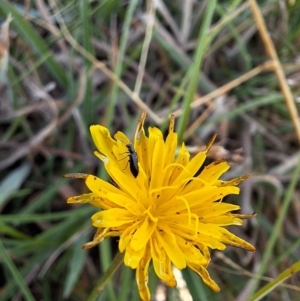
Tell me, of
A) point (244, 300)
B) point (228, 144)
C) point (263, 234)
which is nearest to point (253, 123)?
point (228, 144)

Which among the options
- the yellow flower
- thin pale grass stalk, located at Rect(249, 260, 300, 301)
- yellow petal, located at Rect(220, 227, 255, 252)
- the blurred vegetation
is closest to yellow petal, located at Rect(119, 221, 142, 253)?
the yellow flower

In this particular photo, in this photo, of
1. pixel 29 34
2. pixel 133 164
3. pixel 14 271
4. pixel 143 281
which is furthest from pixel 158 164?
pixel 29 34

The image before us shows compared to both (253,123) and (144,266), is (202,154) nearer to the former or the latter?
(144,266)

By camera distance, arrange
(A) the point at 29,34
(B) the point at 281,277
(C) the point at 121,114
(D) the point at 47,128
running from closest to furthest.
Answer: (B) the point at 281,277, (A) the point at 29,34, (D) the point at 47,128, (C) the point at 121,114

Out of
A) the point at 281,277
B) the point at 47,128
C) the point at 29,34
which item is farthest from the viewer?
the point at 47,128

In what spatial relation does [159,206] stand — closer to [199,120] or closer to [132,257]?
[132,257]
